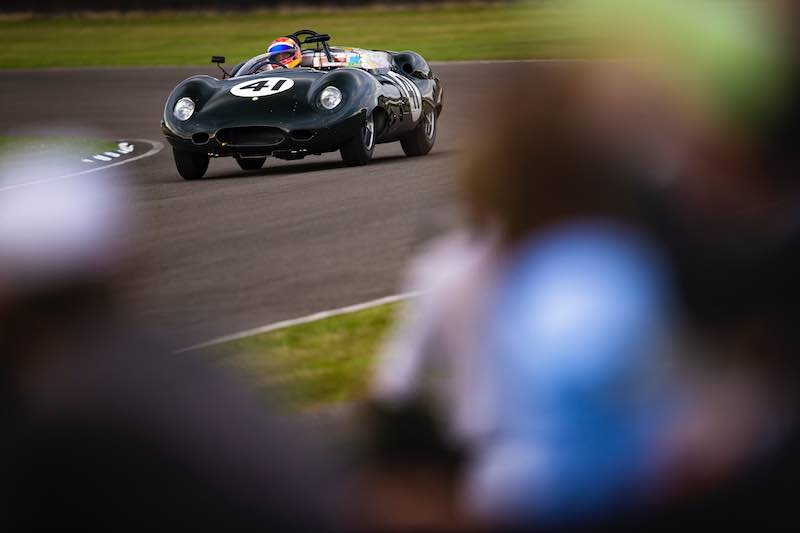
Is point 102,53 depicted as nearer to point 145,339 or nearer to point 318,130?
point 318,130

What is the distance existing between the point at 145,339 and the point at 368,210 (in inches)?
333

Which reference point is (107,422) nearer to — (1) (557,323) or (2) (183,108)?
(1) (557,323)

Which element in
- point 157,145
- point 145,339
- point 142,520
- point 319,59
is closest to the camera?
point 142,520

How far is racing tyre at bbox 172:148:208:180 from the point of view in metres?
12.7

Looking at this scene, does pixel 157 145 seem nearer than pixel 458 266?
No

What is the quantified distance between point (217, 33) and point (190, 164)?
97.7 ft

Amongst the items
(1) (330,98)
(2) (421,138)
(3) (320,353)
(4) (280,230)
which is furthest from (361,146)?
(3) (320,353)

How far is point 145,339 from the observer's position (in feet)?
4.47

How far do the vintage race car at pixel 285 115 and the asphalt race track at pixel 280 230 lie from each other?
0.25 meters

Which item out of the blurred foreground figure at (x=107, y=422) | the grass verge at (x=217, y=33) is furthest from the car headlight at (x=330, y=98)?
the grass verge at (x=217, y=33)

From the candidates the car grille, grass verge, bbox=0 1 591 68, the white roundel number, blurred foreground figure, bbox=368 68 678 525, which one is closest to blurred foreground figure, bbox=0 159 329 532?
blurred foreground figure, bbox=368 68 678 525

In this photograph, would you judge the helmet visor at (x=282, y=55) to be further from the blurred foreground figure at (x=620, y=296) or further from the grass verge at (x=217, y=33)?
the grass verge at (x=217, y=33)

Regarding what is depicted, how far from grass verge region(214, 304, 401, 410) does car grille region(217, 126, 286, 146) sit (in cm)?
592

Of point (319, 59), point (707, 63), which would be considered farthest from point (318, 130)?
point (707, 63)
